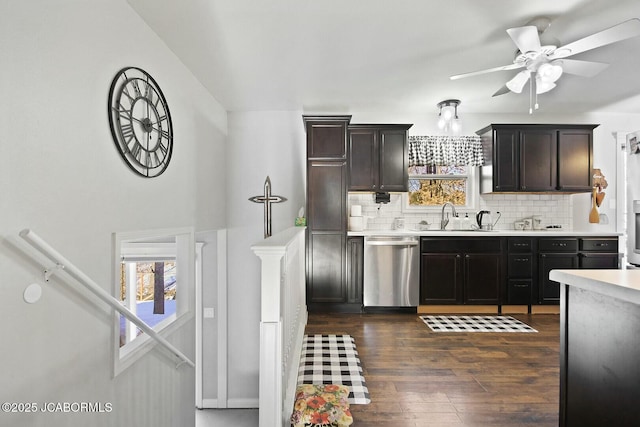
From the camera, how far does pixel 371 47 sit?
268 cm

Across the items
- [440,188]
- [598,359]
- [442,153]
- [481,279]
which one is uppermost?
[442,153]

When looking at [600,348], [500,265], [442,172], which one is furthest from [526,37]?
[500,265]

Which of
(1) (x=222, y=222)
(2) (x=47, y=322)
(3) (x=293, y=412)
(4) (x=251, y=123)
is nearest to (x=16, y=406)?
(2) (x=47, y=322)

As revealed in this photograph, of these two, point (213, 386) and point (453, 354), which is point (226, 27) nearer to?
point (453, 354)

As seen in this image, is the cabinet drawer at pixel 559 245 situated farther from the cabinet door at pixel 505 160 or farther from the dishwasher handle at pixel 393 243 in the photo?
the dishwasher handle at pixel 393 243

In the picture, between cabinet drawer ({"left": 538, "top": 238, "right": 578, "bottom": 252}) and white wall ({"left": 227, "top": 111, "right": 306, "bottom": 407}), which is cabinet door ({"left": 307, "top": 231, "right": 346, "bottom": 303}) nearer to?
white wall ({"left": 227, "top": 111, "right": 306, "bottom": 407})

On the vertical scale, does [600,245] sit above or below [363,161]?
below

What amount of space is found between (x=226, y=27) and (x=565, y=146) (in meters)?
4.48

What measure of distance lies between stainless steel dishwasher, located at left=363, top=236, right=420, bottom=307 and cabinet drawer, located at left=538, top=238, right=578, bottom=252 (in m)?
1.60

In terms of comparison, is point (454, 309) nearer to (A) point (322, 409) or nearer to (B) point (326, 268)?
(B) point (326, 268)

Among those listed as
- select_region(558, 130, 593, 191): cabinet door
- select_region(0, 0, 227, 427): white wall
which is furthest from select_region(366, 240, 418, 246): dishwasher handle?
select_region(0, 0, 227, 427): white wall

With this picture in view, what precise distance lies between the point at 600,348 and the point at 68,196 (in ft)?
7.40

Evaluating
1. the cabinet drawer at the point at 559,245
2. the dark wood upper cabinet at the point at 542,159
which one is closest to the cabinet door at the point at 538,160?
the dark wood upper cabinet at the point at 542,159

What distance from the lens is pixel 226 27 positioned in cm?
239
